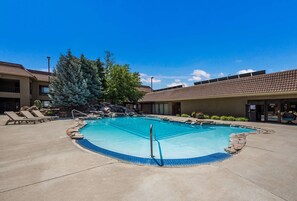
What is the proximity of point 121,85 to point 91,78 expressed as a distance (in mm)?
4192

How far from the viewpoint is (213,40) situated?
14172mm

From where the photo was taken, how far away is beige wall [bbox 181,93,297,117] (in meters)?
13.7

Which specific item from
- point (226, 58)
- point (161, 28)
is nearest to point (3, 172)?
point (161, 28)

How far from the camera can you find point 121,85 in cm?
2119

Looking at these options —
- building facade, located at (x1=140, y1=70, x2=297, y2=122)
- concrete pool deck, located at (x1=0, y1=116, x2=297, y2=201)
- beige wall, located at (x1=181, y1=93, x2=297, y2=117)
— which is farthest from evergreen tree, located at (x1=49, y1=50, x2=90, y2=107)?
concrete pool deck, located at (x1=0, y1=116, x2=297, y2=201)

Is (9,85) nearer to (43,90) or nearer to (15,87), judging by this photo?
(15,87)

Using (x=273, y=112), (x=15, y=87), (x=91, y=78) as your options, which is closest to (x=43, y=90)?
(x=15, y=87)

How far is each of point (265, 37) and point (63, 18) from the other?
16709 millimetres

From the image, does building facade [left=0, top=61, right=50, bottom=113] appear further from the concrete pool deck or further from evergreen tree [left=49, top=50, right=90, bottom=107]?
the concrete pool deck

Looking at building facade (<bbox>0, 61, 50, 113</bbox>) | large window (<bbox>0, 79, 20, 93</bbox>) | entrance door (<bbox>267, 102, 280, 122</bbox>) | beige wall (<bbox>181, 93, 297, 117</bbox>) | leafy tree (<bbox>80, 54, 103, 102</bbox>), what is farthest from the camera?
large window (<bbox>0, 79, 20, 93</bbox>)

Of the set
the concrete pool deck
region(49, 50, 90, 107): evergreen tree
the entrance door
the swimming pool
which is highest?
region(49, 50, 90, 107): evergreen tree

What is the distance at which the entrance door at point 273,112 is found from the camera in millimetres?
11477

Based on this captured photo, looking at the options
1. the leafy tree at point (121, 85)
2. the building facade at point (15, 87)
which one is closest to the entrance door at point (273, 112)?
the leafy tree at point (121, 85)

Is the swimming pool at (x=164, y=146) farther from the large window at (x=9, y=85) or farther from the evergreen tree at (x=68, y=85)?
the large window at (x=9, y=85)
